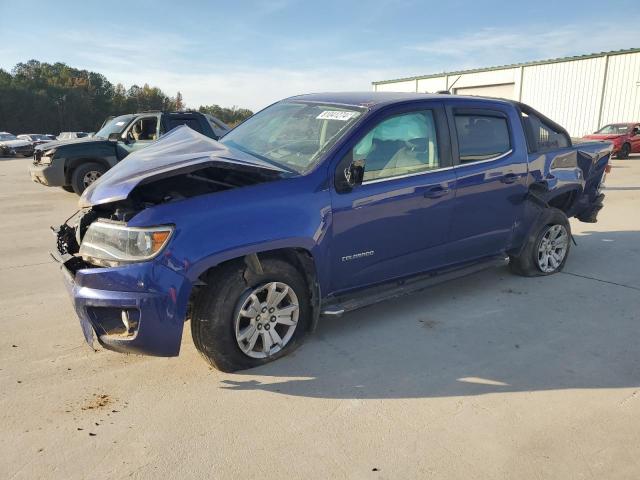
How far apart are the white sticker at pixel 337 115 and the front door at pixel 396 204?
228mm

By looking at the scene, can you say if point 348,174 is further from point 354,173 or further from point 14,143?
point 14,143

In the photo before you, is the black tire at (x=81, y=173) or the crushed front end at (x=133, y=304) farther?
the black tire at (x=81, y=173)

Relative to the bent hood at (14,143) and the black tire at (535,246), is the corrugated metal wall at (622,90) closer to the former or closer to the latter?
the black tire at (535,246)

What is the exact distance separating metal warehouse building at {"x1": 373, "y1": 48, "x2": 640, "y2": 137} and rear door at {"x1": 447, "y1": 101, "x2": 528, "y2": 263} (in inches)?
945

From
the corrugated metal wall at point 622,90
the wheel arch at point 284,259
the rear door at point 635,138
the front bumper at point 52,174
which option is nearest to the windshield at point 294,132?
the wheel arch at point 284,259

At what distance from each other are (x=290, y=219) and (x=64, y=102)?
74189mm

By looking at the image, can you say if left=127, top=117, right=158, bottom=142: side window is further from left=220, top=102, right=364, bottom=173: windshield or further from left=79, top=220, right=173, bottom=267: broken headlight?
left=79, top=220, right=173, bottom=267: broken headlight

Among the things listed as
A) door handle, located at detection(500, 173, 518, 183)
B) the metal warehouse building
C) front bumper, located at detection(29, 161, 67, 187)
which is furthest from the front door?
the metal warehouse building

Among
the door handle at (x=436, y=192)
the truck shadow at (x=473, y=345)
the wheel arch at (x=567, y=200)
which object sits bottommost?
the truck shadow at (x=473, y=345)

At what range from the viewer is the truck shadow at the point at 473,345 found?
320 centimetres

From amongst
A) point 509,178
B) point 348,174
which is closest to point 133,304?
point 348,174

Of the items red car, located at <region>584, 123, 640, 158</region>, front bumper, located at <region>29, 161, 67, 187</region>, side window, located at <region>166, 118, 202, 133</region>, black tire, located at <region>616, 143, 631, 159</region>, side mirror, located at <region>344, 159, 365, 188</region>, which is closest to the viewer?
side mirror, located at <region>344, 159, 365, 188</region>

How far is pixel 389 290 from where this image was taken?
3.91 meters

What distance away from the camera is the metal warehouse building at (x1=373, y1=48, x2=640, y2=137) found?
27.4 m
